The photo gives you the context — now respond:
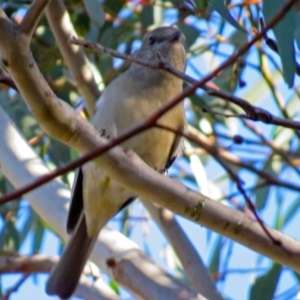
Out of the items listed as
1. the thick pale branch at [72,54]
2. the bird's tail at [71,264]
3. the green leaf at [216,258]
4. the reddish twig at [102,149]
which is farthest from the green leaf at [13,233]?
the reddish twig at [102,149]

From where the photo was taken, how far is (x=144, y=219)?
3.54 meters

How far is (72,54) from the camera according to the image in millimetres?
2572

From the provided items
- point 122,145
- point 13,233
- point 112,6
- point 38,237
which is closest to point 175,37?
point 112,6

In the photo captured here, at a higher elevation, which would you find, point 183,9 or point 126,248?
point 183,9

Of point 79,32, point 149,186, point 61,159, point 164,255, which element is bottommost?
point 149,186

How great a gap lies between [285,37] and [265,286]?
0.97m

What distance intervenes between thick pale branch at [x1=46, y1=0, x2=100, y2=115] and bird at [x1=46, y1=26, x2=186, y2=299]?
0.12 m

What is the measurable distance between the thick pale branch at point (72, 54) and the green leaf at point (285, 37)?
0.86m

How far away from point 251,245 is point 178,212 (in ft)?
0.51

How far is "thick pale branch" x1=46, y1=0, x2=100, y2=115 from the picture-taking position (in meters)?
2.43

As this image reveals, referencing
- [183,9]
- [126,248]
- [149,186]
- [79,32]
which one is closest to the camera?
[149,186]

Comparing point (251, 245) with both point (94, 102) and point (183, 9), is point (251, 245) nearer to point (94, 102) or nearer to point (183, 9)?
point (94, 102)

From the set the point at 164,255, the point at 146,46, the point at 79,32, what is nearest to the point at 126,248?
the point at 146,46

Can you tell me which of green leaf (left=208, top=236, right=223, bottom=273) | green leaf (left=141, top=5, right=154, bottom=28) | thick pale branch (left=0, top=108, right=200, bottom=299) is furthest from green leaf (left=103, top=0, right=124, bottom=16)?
green leaf (left=208, top=236, right=223, bottom=273)
